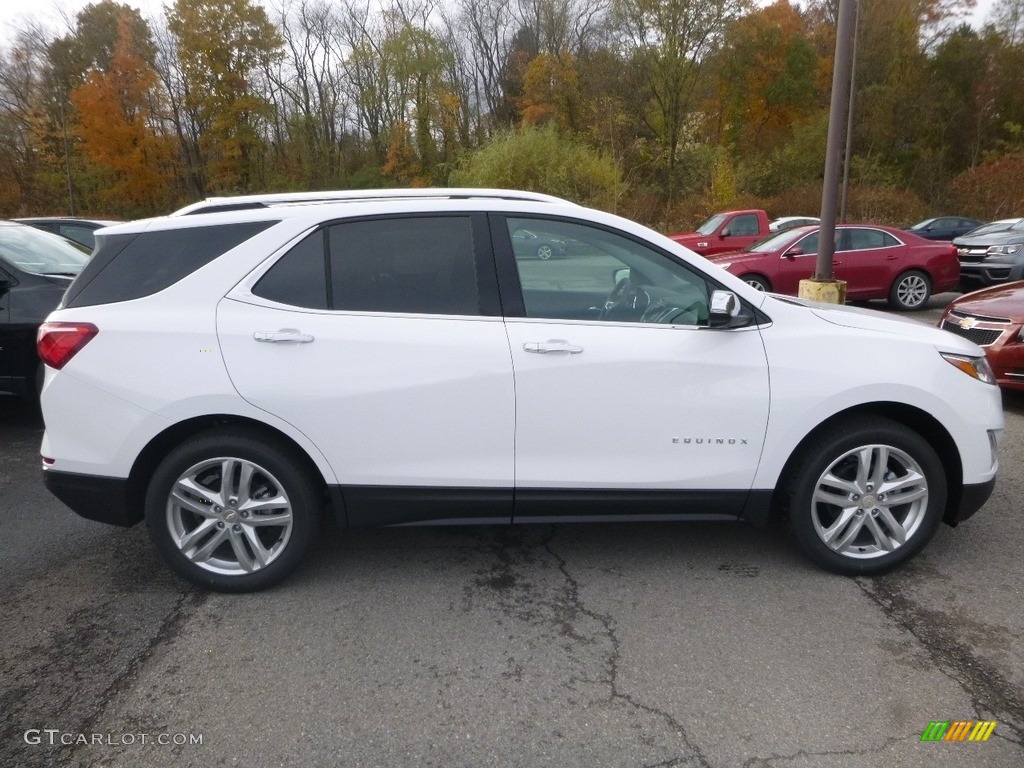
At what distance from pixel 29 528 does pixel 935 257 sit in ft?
44.7

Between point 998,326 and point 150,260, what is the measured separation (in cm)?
662

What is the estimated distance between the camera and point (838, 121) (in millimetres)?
8805

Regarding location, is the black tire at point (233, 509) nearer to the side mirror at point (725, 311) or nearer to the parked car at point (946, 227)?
the side mirror at point (725, 311)

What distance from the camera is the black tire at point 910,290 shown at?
13.4 meters

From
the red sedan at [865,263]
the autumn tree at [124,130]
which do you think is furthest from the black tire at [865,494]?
the autumn tree at [124,130]

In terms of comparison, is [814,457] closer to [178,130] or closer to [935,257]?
[935,257]

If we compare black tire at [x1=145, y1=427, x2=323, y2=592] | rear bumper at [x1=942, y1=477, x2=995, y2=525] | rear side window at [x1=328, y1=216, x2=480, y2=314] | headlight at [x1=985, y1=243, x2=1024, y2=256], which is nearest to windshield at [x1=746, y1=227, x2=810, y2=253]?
headlight at [x1=985, y1=243, x2=1024, y2=256]

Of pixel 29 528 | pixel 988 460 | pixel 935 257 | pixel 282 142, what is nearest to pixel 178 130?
pixel 282 142

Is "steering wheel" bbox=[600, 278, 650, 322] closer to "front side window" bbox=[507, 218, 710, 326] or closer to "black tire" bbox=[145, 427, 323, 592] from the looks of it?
"front side window" bbox=[507, 218, 710, 326]

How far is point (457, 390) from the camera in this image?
338 centimetres

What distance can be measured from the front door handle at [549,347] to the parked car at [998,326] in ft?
15.3

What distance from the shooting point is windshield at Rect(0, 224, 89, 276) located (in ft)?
21.0

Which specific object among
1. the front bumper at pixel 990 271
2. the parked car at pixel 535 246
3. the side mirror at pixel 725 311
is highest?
the parked car at pixel 535 246

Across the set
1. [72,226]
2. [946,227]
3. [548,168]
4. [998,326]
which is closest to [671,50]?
[548,168]
